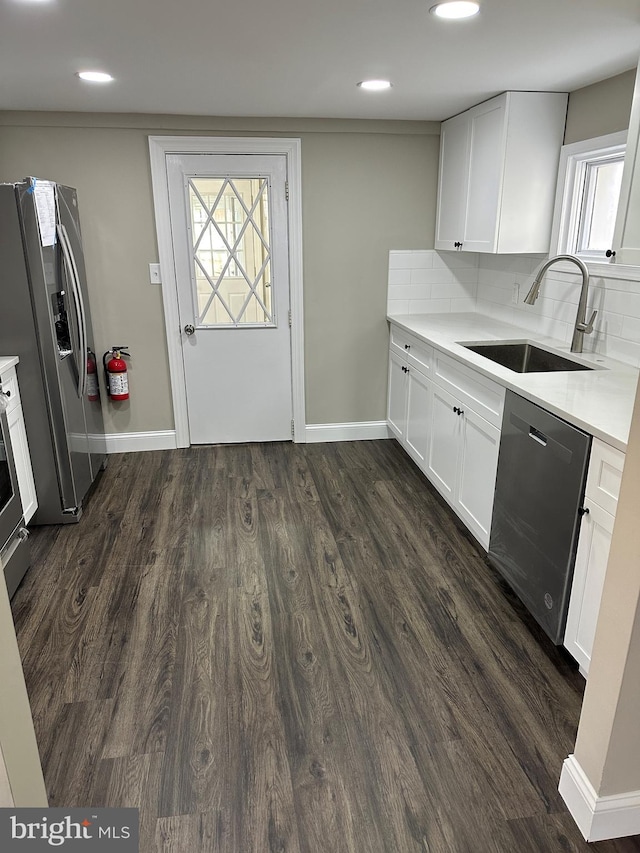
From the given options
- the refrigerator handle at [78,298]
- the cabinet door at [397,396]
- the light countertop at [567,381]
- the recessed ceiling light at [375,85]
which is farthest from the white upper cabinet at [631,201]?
the refrigerator handle at [78,298]

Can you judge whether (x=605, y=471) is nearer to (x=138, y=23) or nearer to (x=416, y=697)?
(x=416, y=697)

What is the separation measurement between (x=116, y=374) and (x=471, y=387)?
7.80 ft

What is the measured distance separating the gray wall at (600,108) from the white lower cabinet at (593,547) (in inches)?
68.1

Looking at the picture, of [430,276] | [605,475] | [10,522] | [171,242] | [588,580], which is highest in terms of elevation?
[171,242]

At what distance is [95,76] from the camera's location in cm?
271

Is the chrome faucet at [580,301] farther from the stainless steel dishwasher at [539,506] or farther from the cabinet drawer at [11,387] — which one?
the cabinet drawer at [11,387]

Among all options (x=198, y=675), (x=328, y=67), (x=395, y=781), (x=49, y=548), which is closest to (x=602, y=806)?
(x=395, y=781)

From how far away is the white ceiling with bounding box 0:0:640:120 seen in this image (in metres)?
1.89

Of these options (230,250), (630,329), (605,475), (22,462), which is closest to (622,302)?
(630,329)

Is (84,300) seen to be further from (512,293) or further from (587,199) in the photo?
(587,199)

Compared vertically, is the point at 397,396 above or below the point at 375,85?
below

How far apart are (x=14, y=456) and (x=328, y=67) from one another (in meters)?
2.29

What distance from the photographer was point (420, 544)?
3.07 metres

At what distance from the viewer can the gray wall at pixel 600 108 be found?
267cm
